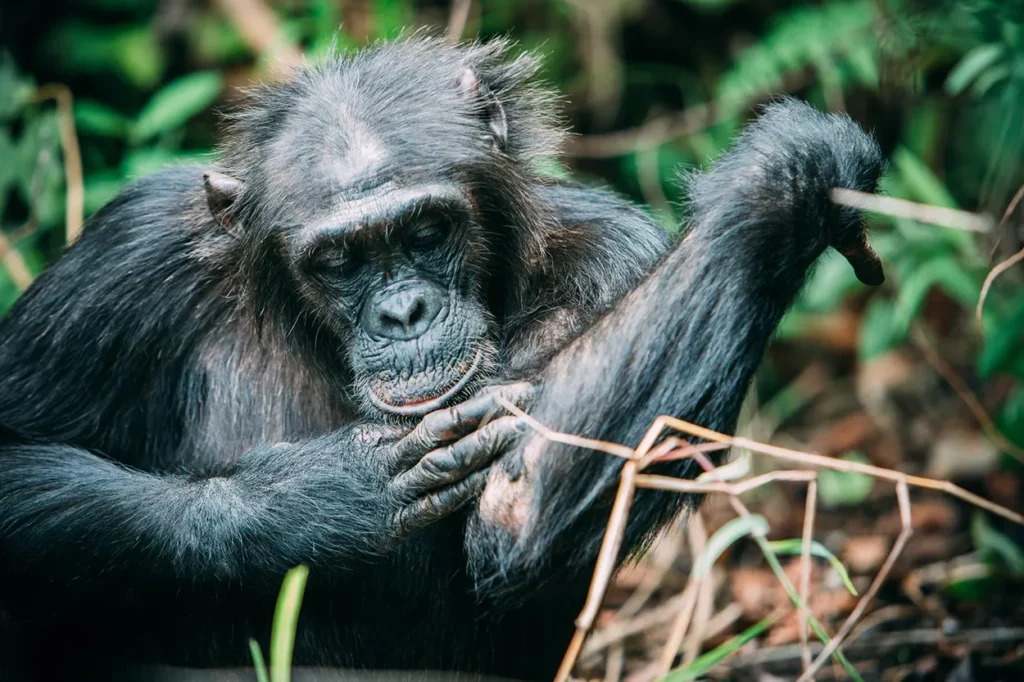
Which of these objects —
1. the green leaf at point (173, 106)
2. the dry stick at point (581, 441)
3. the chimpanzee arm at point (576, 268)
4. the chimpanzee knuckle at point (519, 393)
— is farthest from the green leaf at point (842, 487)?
the green leaf at point (173, 106)

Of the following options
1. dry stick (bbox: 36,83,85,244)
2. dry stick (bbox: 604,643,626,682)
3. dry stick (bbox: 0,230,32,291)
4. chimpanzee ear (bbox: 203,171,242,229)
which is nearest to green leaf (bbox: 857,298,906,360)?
dry stick (bbox: 604,643,626,682)

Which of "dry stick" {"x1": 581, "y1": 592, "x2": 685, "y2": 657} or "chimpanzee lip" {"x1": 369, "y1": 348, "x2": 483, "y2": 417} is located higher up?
"chimpanzee lip" {"x1": 369, "y1": 348, "x2": 483, "y2": 417}

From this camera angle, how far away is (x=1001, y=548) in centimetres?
534

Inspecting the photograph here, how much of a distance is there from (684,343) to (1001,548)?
105 inches

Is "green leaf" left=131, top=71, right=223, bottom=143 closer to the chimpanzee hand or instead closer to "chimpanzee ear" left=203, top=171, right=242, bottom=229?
"chimpanzee ear" left=203, top=171, right=242, bottom=229

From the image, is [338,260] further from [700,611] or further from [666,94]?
[666,94]

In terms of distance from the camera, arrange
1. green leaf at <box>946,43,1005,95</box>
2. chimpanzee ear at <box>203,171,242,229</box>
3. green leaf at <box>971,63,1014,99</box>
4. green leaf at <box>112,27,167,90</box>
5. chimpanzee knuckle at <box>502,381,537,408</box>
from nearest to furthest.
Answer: chimpanzee knuckle at <box>502,381,537,408</box>
chimpanzee ear at <box>203,171,242,229</box>
green leaf at <box>971,63,1014,99</box>
green leaf at <box>946,43,1005,95</box>
green leaf at <box>112,27,167,90</box>

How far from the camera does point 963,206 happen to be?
7.39m

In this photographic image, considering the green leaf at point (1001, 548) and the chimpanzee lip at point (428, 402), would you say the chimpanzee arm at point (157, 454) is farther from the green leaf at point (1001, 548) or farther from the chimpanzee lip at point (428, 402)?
the green leaf at point (1001, 548)

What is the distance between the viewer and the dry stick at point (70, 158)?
19.8ft

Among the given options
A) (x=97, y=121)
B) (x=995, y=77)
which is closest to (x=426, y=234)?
(x=995, y=77)

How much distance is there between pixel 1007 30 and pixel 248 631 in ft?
11.5

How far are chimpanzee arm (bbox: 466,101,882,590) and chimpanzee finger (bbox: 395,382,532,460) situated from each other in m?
0.12

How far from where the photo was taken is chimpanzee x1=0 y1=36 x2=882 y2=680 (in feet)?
11.7
